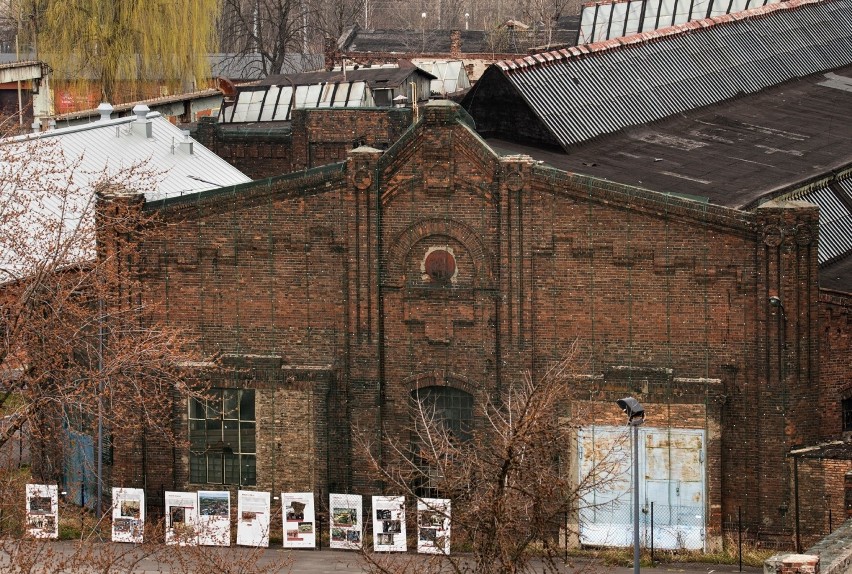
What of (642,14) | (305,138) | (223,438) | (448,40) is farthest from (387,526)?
(448,40)

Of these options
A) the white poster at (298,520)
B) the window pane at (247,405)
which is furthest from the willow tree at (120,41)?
the white poster at (298,520)

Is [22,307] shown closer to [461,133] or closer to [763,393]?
[461,133]

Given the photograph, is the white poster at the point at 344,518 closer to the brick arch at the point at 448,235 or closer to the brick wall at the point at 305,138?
the brick arch at the point at 448,235

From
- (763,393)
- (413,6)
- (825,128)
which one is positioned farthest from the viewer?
(413,6)

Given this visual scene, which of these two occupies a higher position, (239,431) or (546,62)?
(546,62)

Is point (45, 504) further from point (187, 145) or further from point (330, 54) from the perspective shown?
point (330, 54)

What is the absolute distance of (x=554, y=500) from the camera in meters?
33.8

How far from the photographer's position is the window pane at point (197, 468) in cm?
3862

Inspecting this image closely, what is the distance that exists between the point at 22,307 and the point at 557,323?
10672 mm

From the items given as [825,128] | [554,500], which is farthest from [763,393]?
[825,128]

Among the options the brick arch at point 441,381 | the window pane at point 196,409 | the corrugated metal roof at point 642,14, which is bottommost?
the window pane at point 196,409

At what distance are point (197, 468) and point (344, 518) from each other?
3433 mm

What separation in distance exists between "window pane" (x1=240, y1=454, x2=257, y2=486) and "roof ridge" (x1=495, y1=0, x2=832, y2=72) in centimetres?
1129

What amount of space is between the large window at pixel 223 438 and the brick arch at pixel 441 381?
123 inches
